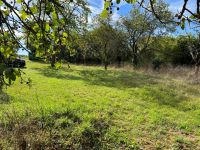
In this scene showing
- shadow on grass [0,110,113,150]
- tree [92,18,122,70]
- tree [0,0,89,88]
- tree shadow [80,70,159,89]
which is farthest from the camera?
tree [92,18,122,70]

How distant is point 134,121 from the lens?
7.65 meters

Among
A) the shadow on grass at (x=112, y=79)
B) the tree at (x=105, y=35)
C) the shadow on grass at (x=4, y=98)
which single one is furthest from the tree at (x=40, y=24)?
the tree at (x=105, y=35)

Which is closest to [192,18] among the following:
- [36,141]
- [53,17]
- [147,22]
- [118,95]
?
[53,17]

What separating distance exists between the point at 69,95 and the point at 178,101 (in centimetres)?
386

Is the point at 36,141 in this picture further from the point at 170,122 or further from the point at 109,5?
the point at 170,122

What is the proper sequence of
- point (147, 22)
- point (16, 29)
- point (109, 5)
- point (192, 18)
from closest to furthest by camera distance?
point (192, 18), point (109, 5), point (16, 29), point (147, 22)

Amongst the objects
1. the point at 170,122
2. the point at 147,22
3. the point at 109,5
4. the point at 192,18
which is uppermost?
the point at 147,22

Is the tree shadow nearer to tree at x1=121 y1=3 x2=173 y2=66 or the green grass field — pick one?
the green grass field

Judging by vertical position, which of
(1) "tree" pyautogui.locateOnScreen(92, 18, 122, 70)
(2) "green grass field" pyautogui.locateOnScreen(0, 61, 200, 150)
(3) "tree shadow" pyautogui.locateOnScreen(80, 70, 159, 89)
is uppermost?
(1) "tree" pyautogui.locateOnScreen(92, 18, 122, 70)

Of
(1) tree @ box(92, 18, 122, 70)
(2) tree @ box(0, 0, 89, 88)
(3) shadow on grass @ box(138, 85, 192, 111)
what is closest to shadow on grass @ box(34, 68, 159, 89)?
(3) shadow on grass @ box(138, 85, 192, 111)

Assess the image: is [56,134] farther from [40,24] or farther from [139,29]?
[139,29]

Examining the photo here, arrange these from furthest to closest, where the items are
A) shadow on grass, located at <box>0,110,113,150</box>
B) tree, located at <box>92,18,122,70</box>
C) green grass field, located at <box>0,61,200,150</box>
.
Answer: tree, located at <box>92,18,122,70</box> < green grass field, located at <box>0,61,200,150</box> < shadow on grass, located at <box>0,110,113,150</box>

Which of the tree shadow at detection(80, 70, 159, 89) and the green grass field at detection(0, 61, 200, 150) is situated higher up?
the tree shadow at detection(80, 70, 159, 89)

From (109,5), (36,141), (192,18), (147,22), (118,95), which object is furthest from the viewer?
(147,22)
